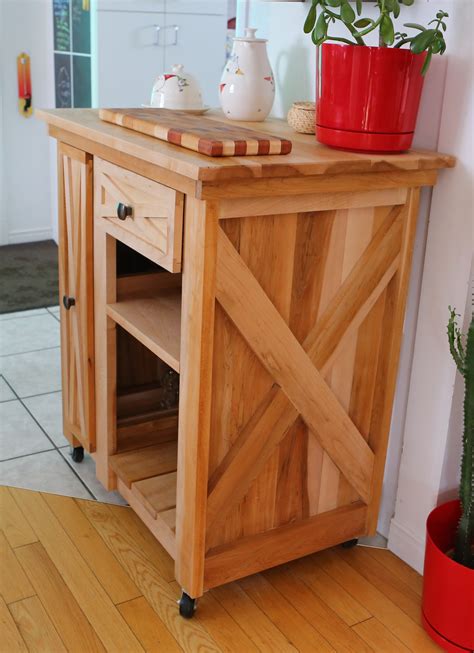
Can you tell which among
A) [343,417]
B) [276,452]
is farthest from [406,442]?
[276,452]

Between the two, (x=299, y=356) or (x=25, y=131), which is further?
(x=25, y=131)

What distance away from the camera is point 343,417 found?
1772 mm

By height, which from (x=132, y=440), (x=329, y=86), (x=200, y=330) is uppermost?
(x=329, y=86)

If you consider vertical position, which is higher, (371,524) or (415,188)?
(415,188)

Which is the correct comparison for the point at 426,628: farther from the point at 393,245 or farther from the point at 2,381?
Answer: the point at 2,381

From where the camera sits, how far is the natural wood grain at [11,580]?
69.2 inches

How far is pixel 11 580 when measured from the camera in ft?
5.91

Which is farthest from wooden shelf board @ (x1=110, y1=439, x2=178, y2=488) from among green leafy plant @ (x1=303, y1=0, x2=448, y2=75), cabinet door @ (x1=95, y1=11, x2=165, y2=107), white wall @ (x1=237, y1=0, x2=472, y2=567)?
cabinet door @ (x1=95, y1=11, x2=165, y2=107)

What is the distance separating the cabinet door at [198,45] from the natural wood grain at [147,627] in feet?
10.2

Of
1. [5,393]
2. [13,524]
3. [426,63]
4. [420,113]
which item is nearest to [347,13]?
[426,63]

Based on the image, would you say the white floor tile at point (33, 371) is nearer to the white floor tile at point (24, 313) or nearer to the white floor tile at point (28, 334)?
the white floor tile at point (28, 334)

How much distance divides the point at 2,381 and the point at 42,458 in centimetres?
59

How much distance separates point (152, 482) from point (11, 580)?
40 centimetres

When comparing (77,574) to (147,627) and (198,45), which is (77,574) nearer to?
(147,627)
